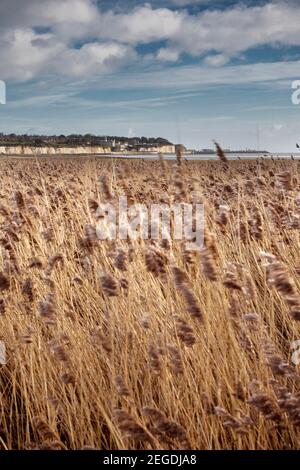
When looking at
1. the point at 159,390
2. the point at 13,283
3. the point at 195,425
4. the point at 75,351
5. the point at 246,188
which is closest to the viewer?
the point at 195,425

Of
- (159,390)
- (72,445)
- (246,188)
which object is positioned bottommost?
(72,445)

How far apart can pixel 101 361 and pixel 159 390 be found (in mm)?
607

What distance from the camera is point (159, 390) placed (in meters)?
3.23

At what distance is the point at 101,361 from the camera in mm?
3709

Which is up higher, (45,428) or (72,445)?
(45,428)

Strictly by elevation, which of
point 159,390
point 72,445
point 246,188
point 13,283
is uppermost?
point 246,188
